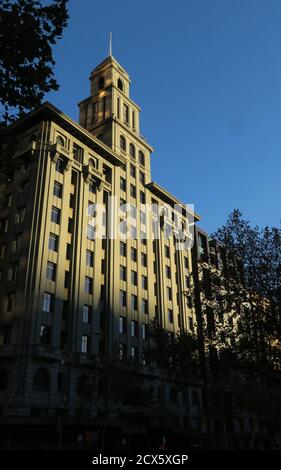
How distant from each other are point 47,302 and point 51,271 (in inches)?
140

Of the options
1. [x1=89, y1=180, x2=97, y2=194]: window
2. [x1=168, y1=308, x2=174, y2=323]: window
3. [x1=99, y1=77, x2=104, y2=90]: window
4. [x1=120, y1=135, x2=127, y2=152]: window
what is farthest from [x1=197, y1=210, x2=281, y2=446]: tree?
[x1=99, y1=77, x2=104, y2=90]: window

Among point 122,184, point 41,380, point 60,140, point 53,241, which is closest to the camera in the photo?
point 41,380

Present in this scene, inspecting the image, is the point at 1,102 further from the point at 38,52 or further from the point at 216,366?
the point at 216,366

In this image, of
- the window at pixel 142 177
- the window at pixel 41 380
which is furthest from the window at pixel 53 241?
the window at pixel 142 177

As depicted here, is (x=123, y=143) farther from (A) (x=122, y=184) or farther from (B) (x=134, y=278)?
(B) (x=134, y=278)

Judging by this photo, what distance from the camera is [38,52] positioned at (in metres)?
15.1

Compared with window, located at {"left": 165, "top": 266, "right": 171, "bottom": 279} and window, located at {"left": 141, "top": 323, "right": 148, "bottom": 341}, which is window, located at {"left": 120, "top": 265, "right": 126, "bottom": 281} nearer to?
window, located at {"left": 141, "top": 323, "right": 148, "bottom": 341}

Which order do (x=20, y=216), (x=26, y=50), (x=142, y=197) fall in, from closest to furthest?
(x=26, y=50) → (x=20, y=216) → (x=142, y=197)

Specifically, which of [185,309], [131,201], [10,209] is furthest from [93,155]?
[185,309]

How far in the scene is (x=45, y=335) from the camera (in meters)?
41.0

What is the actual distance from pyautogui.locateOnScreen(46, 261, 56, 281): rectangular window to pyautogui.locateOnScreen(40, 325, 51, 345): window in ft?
17.1

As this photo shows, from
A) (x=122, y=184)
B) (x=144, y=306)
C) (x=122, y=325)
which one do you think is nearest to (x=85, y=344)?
(x=122, y=325)

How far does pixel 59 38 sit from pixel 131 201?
46567 mm

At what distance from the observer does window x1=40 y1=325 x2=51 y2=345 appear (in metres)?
40.5
